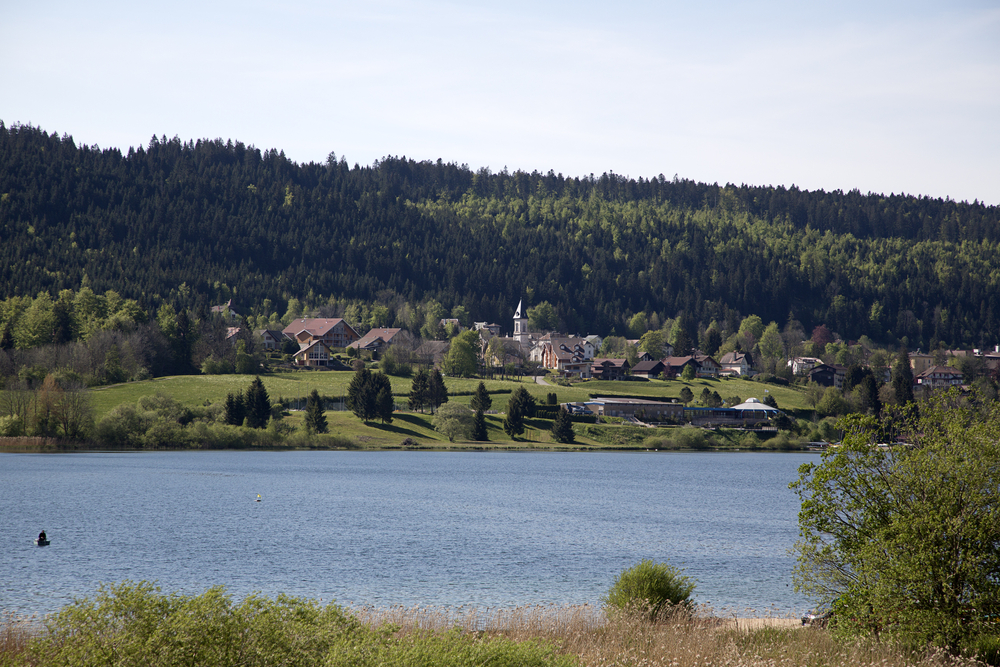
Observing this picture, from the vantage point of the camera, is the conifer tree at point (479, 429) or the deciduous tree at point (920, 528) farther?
the conifer tree at point (479, 429)

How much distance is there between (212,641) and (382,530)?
34923 millimetres

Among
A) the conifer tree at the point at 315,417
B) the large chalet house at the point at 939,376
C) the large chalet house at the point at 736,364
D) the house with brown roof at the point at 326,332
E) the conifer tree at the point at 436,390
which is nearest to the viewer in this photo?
the conifer tree at the point at 315,417

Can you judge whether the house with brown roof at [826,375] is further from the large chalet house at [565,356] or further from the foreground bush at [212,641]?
the foreground bush at [212,641]

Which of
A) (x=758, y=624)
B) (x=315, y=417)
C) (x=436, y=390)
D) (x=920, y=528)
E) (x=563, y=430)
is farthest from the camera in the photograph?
(x=436, y=390)

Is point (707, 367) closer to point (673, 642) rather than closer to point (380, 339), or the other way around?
point (380, 339)

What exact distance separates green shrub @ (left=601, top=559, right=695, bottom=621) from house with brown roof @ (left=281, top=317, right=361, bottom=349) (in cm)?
14991

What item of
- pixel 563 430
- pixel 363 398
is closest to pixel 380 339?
pixel 363 398

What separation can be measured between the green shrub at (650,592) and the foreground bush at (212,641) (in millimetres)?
7827

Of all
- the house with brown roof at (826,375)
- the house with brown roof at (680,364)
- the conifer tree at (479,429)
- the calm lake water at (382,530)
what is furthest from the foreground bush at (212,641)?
the house with brown roof at (826,375)

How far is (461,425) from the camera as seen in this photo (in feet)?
337

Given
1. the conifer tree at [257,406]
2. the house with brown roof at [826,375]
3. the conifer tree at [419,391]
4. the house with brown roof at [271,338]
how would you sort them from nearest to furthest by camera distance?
the conifer tree at [257,406] → the conifer tree at [419,391] → the house with brown roof at [271,338] → the house with brown roof at [826,375]

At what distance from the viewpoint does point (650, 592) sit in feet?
67.6

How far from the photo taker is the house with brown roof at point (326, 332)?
16950 centimetres

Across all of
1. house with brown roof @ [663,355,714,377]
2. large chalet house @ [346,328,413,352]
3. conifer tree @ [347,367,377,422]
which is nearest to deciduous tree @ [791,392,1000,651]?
conifer tree @ [347,367,377,422]
